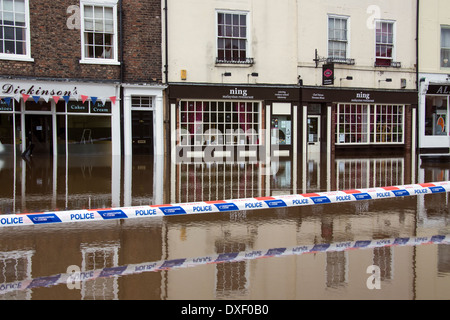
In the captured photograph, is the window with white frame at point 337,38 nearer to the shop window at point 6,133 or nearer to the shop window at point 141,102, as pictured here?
the shop window at point 141,102

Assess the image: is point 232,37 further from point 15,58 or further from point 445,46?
point 445,46

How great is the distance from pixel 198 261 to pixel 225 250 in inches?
20.3

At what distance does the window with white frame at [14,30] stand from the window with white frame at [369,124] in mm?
13576

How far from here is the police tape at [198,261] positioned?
162 inches

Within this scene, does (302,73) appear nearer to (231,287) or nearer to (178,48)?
(178,48)

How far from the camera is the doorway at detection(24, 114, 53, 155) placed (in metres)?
18.3

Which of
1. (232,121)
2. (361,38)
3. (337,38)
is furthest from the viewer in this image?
(361,38)

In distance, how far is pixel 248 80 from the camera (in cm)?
2073

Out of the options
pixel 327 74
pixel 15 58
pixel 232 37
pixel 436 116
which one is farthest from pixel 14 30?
pixel 436 116

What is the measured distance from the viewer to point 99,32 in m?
18.9

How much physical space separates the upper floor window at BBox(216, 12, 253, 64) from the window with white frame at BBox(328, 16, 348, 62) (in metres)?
4.01

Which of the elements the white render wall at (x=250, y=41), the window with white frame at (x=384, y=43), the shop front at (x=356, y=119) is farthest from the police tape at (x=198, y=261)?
the window with white frame at (x=384, y=43)
